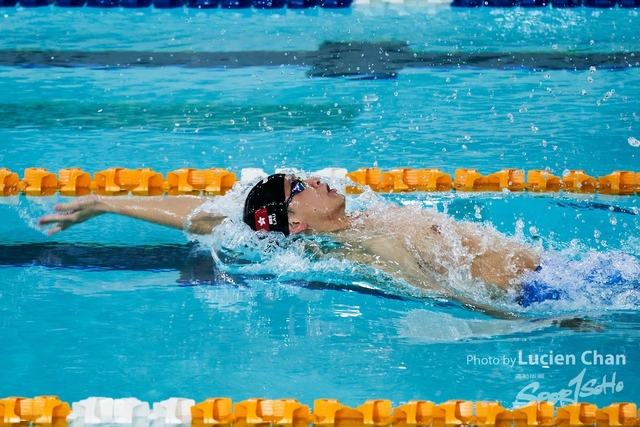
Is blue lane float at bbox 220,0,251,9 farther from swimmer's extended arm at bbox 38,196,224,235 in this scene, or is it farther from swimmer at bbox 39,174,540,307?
swimmer at bbox 39,174,540,307

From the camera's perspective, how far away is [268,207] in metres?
2.94

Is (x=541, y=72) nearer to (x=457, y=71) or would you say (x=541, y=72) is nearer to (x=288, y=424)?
(x=457, y=71)

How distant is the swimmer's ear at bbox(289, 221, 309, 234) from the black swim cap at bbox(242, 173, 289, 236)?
0.02m

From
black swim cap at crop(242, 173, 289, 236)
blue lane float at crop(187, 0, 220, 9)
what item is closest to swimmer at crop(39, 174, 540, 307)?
black swim cap at crop(242, 173, 289, 236)

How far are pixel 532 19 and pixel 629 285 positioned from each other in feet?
12.7

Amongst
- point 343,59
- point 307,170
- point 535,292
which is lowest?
point 535,292

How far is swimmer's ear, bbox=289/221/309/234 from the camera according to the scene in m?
2.96

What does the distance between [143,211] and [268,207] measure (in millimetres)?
533

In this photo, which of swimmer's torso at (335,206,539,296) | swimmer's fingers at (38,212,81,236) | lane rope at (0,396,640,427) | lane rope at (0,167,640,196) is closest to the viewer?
lane rope at (0,396,640,427)

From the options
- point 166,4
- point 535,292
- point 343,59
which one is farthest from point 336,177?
point 166,4

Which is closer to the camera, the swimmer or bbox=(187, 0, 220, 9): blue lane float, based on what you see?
the swimmer

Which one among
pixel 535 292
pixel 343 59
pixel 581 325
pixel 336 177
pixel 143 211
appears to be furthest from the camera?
pixel 343 59

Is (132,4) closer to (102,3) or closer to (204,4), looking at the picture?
(102,3)

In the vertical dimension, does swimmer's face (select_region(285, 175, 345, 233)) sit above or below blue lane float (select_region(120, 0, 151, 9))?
below
